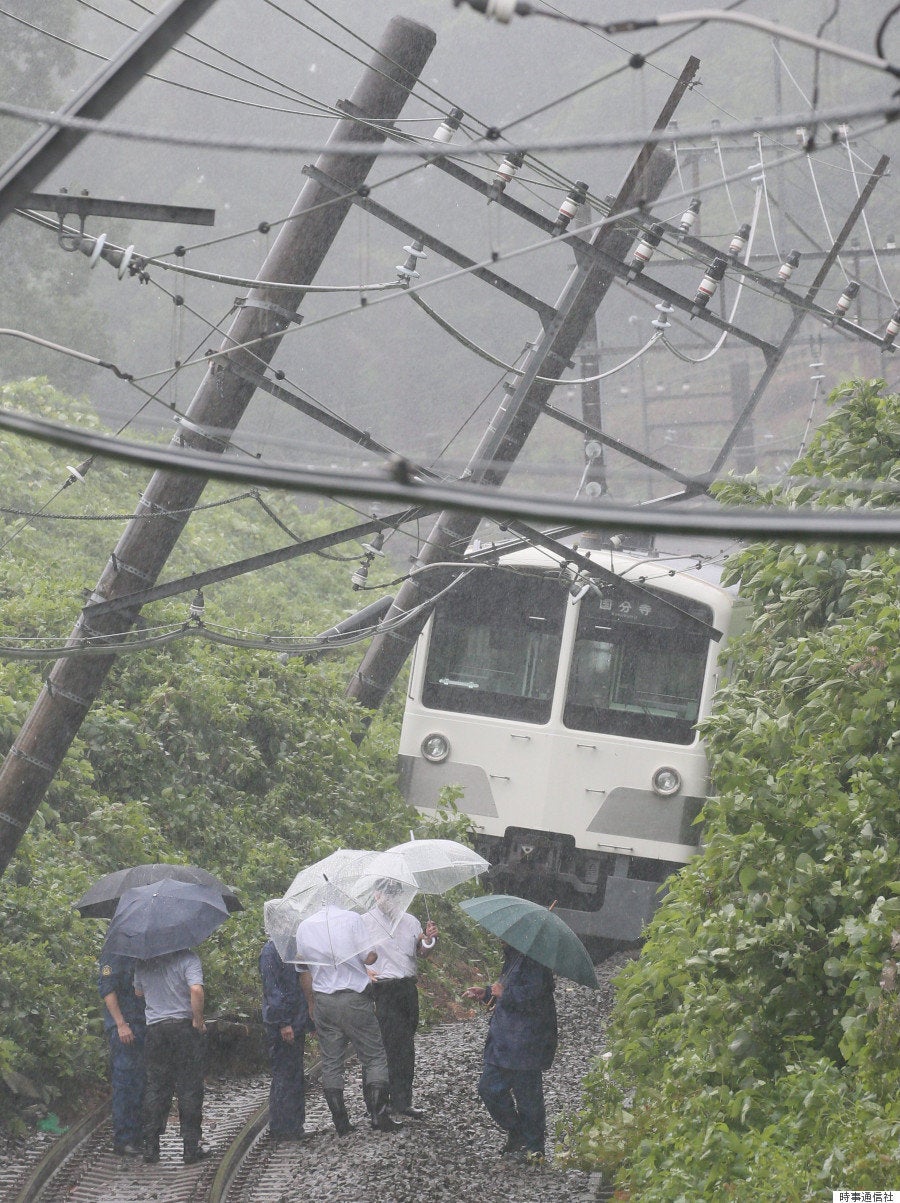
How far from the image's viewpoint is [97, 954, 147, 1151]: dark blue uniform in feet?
24.0

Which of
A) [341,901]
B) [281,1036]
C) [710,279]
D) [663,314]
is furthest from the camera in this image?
[663,314]

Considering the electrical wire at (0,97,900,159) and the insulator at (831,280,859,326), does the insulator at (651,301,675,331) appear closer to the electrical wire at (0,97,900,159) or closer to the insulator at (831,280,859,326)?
the insulator at (831,280,859,326)

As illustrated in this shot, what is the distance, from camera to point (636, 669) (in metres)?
12.1

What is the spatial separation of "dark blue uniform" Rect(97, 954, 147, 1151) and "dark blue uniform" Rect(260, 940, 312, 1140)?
66cm

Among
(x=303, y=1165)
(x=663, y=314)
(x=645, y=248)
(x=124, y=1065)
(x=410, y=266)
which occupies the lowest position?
(x=303, y=1165)

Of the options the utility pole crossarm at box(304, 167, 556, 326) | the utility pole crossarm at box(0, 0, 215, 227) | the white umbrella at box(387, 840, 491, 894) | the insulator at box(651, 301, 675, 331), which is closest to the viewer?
the utility pole crossarm at box(0, 0, 215, 227)

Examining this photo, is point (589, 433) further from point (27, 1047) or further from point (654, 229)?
point (27, 1047)

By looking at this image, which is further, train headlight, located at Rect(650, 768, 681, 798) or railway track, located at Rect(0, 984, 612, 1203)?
train headlight, located at Rect(650, 768, 681, 798)

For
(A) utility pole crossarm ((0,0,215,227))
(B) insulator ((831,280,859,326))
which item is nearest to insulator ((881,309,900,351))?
(B) insulator ((831,280,859,326))

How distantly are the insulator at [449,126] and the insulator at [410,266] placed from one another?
24.1 inches

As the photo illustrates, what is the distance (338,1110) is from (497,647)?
5455 millimetres

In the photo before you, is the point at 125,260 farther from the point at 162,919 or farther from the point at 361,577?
the point at 361,577

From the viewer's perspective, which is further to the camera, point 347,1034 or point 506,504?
point 347,1034

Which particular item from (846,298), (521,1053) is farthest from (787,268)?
(521,1053)
